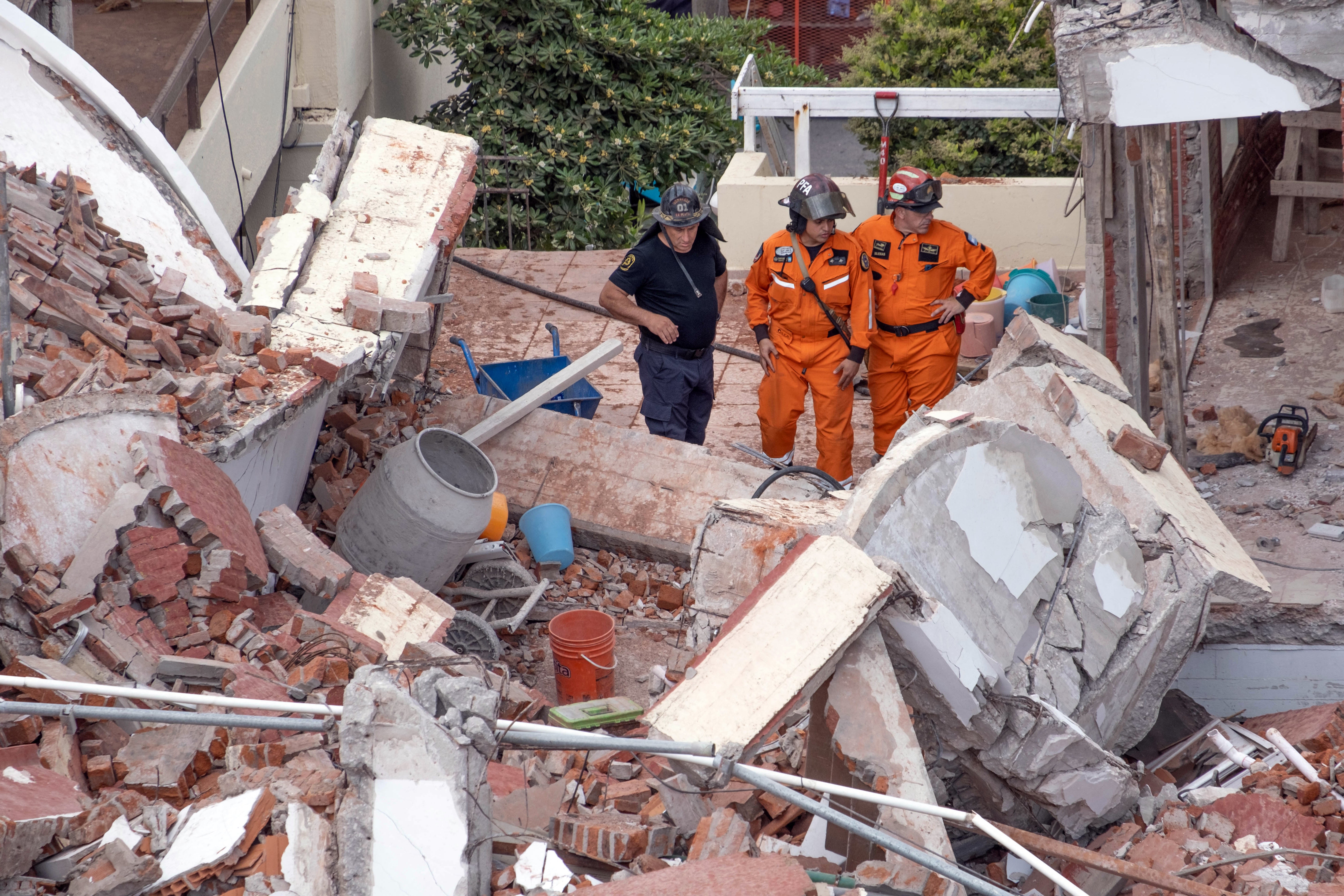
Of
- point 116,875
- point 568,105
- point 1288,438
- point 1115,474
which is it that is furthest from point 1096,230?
point 568,105

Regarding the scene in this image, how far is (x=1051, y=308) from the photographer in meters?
8.21

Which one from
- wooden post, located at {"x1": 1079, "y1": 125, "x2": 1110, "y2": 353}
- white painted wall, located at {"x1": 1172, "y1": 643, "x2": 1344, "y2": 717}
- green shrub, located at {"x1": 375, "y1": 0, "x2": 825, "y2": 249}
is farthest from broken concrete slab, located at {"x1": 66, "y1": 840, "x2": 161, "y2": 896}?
green shrub, located at {"x1": 375, "y1": 0, "x2": 825, "y2": 249}

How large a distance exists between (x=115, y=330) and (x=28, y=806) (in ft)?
7.26

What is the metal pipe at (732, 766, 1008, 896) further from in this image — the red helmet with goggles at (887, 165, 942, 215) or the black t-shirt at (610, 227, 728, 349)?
the red helmet with goggles at (887, 165, 942, 215)

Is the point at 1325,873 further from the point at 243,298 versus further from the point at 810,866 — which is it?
the point at 243,298

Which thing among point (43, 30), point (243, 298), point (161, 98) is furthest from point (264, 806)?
point (161, 98)

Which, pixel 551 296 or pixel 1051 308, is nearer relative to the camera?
pixel 1051 308

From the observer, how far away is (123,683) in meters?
4.09

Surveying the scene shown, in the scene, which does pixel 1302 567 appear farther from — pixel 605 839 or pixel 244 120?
pixel 244 120

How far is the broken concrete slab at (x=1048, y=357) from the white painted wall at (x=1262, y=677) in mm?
1325

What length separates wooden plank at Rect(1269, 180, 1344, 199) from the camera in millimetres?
8773

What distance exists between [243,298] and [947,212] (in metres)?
5.92

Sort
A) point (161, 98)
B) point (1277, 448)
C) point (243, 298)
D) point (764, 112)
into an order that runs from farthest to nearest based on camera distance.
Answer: point (764, 112)
point (161, 98)
point (1277, 448)
point (243, 298)

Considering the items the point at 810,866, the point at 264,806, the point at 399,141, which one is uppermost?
the point at 399,141
